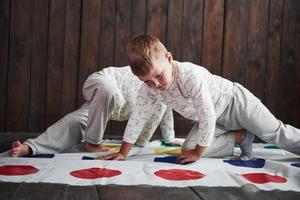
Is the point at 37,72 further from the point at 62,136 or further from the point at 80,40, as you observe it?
the point at 62,136

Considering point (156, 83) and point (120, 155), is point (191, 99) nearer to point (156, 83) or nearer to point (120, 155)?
point (156, 83)

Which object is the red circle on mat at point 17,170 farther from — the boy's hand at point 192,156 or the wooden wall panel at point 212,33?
the wooden wall panel at point 212,33

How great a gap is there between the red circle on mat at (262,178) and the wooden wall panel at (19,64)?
1.57m

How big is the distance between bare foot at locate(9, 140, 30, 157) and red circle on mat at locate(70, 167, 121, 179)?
355mm

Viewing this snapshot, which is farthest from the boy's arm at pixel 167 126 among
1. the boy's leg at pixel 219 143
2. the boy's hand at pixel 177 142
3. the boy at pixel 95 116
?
the boy's leg at pixel 219 143

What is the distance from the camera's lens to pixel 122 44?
2.41 meters

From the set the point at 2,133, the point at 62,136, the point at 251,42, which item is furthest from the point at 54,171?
the point at 251,42

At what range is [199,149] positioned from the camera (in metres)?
1.35

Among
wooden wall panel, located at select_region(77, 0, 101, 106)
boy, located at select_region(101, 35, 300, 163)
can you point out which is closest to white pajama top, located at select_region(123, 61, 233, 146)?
boy, located at select_region(101, 35, 300, 163)

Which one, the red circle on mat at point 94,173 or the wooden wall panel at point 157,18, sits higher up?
the wooden wall panel at point 157,18

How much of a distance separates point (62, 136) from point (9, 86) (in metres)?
0.92

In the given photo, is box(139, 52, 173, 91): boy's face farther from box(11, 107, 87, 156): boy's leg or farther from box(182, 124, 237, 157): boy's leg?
box(11, 107, 87, 156): boy's leg

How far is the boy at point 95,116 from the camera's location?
1555mm

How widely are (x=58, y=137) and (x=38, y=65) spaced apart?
91 centimetres
